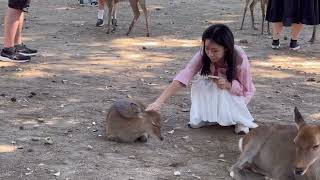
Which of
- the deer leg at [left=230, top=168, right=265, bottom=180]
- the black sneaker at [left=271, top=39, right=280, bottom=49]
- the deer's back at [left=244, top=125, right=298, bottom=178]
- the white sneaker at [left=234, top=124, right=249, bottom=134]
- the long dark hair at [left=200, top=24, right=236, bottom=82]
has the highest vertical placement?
the long dark hair at [left=200, top=24, right=236, bottom=82]

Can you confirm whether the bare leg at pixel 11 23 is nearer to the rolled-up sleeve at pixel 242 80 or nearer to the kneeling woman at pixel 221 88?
the kneeling woman at pixel 221 88

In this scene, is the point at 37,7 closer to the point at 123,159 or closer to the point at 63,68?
the point at 63,68

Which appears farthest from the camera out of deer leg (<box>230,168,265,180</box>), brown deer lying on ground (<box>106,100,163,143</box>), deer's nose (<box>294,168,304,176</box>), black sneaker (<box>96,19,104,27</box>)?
black sneaker (<box>96,19,104,27</box>)

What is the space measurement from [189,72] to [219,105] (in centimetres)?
42

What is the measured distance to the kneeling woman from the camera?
5.05 m

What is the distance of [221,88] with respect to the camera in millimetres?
5137

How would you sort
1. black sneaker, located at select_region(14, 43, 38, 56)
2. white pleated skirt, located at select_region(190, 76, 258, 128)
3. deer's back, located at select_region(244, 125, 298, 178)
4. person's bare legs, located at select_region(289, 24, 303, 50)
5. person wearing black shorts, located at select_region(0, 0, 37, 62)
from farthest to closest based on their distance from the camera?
person's bare legs, located at select_region(289, 24, 303, 50) < black sneaker, located at select_region(14, 43, 38, 56) < person wearing black shorts, located at select_region(0, 0, 37, 62) < white pleated skirt, located at select_region(190, 76, 258, 128) < deer's back, located at select_region(244, 125, 298, 178)

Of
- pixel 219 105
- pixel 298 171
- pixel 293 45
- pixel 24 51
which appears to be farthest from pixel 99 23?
pixel 298 171

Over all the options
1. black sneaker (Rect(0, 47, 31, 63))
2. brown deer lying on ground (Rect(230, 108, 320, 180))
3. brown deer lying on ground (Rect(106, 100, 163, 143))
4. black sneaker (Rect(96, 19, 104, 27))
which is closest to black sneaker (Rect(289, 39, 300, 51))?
black sneaker (Rect(96, 19, 104, 27))

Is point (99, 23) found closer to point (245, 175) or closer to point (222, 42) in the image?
point (222, 42)

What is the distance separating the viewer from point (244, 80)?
17.1 ft

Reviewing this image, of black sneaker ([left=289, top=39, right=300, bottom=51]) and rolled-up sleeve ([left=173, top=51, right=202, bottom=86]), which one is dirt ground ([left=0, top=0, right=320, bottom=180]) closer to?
black sneaker ([left=289, top=39, right=300, bottom=51])

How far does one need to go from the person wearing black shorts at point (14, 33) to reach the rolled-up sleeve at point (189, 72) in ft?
10.4

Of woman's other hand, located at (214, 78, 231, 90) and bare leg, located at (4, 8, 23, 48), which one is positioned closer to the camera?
woman's other hand, located at (214, 78, 231, 90)
